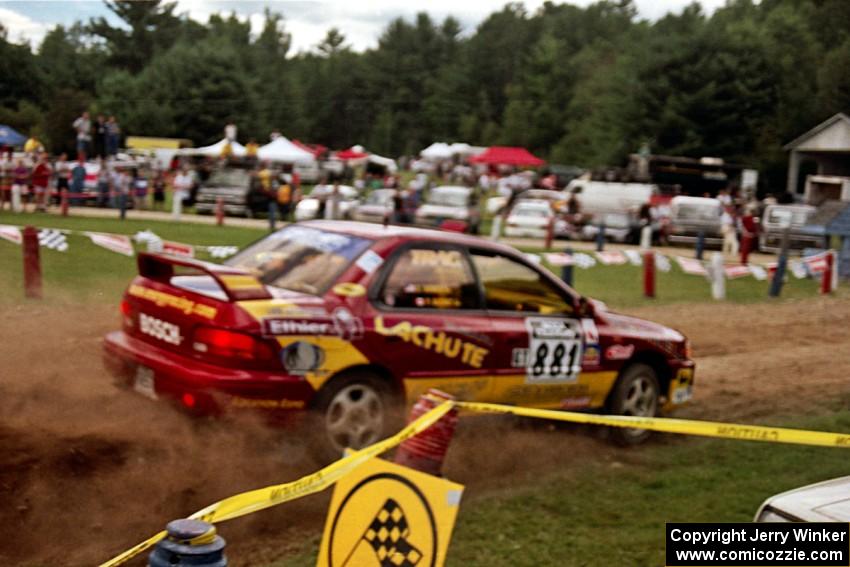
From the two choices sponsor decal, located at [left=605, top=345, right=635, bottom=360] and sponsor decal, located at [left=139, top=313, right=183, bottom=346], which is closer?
sponsor decal, located at [left=139, top=313, right=183, bottom=346]

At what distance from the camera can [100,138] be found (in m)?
32.2

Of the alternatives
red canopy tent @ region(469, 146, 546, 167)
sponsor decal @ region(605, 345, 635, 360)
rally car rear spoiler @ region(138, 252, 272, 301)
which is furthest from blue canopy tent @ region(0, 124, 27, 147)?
red canopy tent @ region(469, 146, 546, 167)

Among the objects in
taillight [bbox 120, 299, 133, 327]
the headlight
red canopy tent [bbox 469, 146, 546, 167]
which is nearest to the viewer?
the headlight

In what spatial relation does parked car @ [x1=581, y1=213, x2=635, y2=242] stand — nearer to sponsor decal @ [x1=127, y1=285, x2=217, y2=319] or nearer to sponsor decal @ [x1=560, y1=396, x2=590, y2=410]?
sponsor decal @ [x1=560, y1=396, x2=590, y2=410]

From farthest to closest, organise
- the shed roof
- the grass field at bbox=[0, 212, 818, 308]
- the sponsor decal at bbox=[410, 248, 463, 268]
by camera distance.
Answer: the shed roof < the grass field at bbox=[0, 212, 818, 308] < the sponsor decal at bbox=[410, 248, 463, 268]

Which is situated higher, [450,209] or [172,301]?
[172,301]

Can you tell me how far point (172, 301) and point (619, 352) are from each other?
325 cm

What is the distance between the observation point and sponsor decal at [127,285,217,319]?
6227mm

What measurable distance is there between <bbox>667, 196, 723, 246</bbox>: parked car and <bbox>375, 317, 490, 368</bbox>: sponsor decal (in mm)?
24673

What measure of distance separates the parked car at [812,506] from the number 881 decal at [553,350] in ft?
9.48

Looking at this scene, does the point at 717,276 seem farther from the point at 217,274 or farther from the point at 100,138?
the point at 100,138

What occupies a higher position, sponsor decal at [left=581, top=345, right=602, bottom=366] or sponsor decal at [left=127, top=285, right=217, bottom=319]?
sponsor decal at [left=127, top=285, right=217, bottom=319]

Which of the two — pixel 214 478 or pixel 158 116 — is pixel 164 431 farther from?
pixel 158 116

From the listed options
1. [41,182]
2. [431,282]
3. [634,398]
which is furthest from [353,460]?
[41,182]
